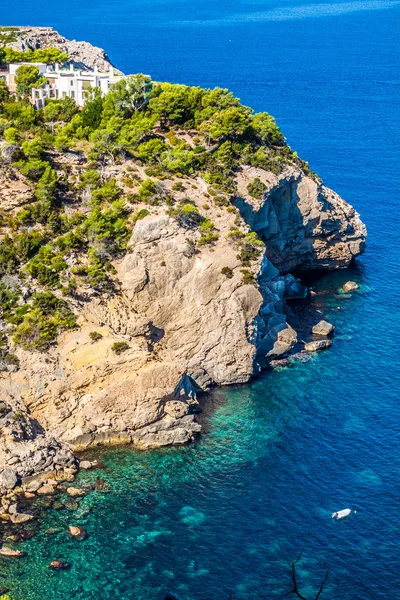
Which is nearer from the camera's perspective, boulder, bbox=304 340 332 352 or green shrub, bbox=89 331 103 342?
green shrub, bbox=89 331 103 342

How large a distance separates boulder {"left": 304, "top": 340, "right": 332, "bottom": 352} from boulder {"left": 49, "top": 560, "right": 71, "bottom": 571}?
38958mm

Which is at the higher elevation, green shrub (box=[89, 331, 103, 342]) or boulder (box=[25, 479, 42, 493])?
green shrub (box=[89, 331, 103, 342])

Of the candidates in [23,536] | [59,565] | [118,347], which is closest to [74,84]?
[118,347]

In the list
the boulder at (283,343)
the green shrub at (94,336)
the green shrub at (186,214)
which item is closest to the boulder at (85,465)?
the green shrub at (94,336)

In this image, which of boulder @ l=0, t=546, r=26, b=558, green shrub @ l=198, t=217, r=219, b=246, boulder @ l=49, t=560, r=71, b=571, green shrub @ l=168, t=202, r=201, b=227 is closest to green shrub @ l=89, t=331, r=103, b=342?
green shrub @ l=198, t=217, r=219, b=246

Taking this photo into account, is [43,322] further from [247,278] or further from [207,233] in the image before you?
[247,278]

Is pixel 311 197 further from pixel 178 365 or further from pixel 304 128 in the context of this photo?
pixel 304 128

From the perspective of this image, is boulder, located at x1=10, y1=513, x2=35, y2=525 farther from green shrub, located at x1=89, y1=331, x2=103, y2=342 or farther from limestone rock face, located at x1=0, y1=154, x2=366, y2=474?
green shrub, located at x1=89, y1=331, x2=103, y2=342

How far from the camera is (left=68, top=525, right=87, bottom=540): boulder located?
63.5 meters

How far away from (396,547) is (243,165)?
52000mm

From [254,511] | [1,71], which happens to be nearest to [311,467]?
[254,511]

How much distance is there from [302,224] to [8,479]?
5212 centimetres

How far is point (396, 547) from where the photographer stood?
62344 mm

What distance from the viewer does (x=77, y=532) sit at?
63812 mm
